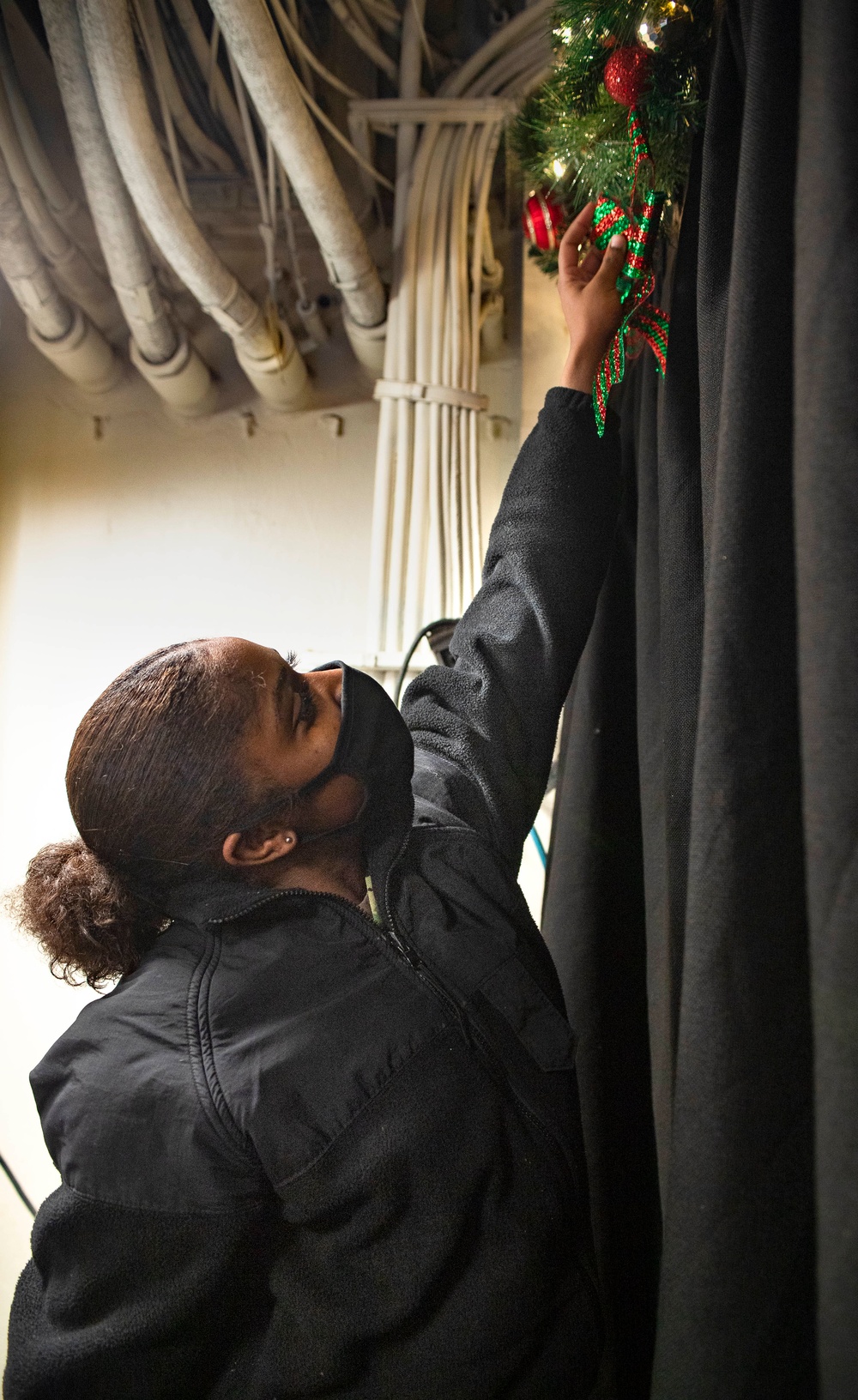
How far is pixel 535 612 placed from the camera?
0.92m

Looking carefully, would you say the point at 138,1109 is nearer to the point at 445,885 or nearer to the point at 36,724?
the point at 445,885

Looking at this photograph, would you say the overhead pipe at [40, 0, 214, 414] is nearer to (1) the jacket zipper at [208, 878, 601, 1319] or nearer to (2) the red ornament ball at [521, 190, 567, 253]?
(2) the red ornament ball at [521, 190, 567, 253]

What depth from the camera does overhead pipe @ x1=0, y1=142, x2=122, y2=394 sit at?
4.20 ft

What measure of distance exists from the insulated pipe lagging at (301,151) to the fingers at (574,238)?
43 cm

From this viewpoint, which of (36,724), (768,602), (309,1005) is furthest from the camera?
(36,724)

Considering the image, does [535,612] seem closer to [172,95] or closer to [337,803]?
[337,803]

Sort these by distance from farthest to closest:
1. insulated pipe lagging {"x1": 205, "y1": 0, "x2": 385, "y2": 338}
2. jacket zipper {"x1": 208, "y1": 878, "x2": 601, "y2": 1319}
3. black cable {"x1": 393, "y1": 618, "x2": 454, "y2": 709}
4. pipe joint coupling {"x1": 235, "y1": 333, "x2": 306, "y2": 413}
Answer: pipe joint coupling {"x1": 235, "y1": 333, "x2": 306, "y2": 413} → black cable {"x1": 393, "y1": 618, "x2": 454, "y2": 709} → insulated pipe lagging {"x1": 205, "y1": 0, "x2": 385, "y2": 338} → jacket zipper {"x1": 208, "y1": 878, "x2": 601, "y2": 1319}

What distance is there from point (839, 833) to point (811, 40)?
42 cm

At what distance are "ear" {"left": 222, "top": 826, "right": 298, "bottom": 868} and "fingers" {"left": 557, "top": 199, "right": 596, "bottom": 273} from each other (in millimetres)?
626

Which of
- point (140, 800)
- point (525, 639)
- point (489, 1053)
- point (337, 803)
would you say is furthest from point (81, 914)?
point (525, 639)

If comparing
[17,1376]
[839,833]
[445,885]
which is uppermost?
[839,833]

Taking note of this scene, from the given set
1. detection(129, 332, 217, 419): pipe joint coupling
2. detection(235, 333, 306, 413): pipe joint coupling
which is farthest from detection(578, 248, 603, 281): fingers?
detection(129, 332, 217, 419): pipe joint coupling

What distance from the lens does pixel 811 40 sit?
502 millimetres

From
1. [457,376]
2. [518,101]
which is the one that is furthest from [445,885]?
[518,101]
